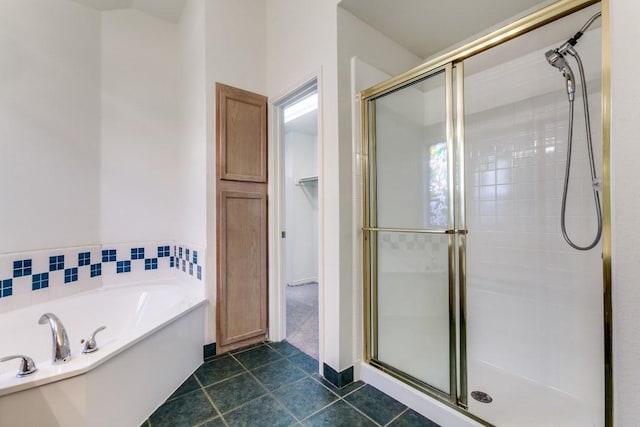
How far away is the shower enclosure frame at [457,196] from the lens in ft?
3.04

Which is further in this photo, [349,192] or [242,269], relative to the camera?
[242,269]

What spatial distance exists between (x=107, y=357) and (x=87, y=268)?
53.3 inches

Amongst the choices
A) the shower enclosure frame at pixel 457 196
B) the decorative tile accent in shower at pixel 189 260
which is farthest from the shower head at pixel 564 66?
the decorative tile accent in shower at pixel 189 260

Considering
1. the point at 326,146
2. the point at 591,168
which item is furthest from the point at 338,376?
the point at 591,168

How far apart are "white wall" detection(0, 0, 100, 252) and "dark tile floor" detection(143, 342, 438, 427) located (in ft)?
5.12

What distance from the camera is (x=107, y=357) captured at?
127 centimetres

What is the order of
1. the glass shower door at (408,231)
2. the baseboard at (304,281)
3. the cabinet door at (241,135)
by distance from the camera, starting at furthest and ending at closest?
1. the baseboard at (304,281)
2. the cabinet door at (241,135)
3. the glass shower door at (408,231)

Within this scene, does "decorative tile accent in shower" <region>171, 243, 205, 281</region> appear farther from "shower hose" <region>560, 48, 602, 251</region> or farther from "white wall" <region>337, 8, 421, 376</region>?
"shower hose" <region>560, 48, 602, 251</region>

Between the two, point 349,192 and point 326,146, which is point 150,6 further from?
point 349,192

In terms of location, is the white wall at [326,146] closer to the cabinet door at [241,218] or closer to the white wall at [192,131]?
the cabinet door at [241,218]

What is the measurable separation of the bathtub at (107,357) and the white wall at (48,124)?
553 millimetres

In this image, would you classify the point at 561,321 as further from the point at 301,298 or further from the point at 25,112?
the point at 25,112

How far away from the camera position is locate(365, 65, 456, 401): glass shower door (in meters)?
1.72

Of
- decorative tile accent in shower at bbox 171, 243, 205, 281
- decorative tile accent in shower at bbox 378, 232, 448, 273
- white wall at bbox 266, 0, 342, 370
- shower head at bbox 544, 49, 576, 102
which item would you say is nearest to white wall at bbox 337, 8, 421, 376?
white wall at bbox 266, 0, 342, 370
